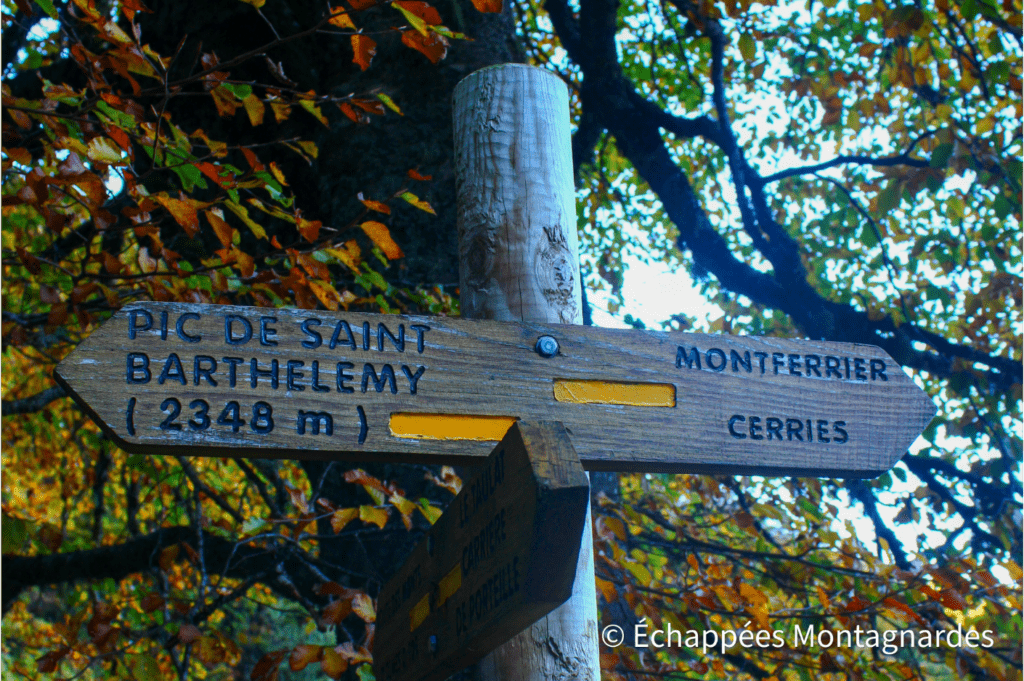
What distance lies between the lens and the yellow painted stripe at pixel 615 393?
147cm

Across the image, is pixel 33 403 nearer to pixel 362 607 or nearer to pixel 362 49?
pixel 362 607

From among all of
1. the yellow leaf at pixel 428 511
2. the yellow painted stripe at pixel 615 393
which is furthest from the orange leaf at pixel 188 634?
the yellow painted stripe at pixel 615 393

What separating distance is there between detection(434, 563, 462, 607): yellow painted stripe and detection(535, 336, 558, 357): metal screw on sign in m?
0.43

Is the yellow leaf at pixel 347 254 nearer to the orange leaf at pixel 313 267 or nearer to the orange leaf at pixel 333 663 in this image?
the orange leaf at pixel 313 267

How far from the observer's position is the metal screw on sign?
1.48 meters

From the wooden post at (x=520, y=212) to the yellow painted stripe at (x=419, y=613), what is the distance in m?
0.15

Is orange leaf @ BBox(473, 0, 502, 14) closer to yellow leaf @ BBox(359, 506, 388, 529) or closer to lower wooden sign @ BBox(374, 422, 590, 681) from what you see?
lower wooden sign @ BBox(374, 422, 590, 681)

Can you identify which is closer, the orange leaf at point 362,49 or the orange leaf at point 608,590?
the orange leaf at point 362,49

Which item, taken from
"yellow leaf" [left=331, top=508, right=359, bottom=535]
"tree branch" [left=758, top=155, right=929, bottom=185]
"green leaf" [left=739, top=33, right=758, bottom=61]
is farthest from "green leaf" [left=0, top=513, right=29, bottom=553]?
"tree branch" [left=758, top=155, right=929, bottom=185]

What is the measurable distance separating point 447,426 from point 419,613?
0.33 metres

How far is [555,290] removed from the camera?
1606 millimetres

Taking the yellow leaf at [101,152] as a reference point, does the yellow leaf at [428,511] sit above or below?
below

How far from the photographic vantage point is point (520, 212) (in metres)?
1.62

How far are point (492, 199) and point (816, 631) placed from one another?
3524 mm
